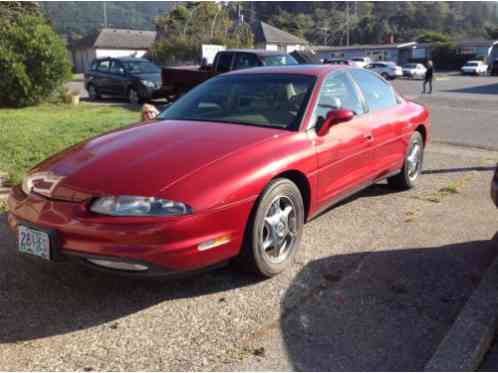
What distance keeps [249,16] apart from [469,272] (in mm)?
98820

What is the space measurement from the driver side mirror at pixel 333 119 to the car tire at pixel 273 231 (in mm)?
605

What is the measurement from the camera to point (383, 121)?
5098 mm

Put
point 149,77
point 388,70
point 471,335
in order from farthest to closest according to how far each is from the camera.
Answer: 1. point 388,70
2. point 149,77
3. point 471,335

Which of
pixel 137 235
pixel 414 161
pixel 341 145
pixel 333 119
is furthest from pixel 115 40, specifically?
pixel 137 235

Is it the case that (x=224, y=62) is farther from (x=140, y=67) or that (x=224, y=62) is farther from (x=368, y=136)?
(x=368, y=136)

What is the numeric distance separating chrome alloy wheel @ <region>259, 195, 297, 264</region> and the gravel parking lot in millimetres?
178

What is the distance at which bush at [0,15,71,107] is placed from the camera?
13672 mm

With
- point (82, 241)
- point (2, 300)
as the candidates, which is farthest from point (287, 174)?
Answer: point (2, 300)

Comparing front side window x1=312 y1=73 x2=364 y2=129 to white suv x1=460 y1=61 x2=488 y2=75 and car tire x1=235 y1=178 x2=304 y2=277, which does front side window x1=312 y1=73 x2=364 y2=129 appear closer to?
car tire x1=235 y1=178 x2=304 y2=277

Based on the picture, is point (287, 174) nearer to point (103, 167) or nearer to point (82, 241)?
point (103, 167)

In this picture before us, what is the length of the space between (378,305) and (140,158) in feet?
6.03

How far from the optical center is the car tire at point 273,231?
340cm

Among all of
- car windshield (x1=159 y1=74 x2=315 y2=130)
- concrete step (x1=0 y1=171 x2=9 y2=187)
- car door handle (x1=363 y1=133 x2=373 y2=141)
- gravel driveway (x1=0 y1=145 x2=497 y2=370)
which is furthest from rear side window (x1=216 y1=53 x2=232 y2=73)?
gravel driveway (x1=0 y1=145 x2=497 y2=370)

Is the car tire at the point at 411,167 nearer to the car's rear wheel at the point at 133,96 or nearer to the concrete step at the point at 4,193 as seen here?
the concrete step at the point at 4,193
